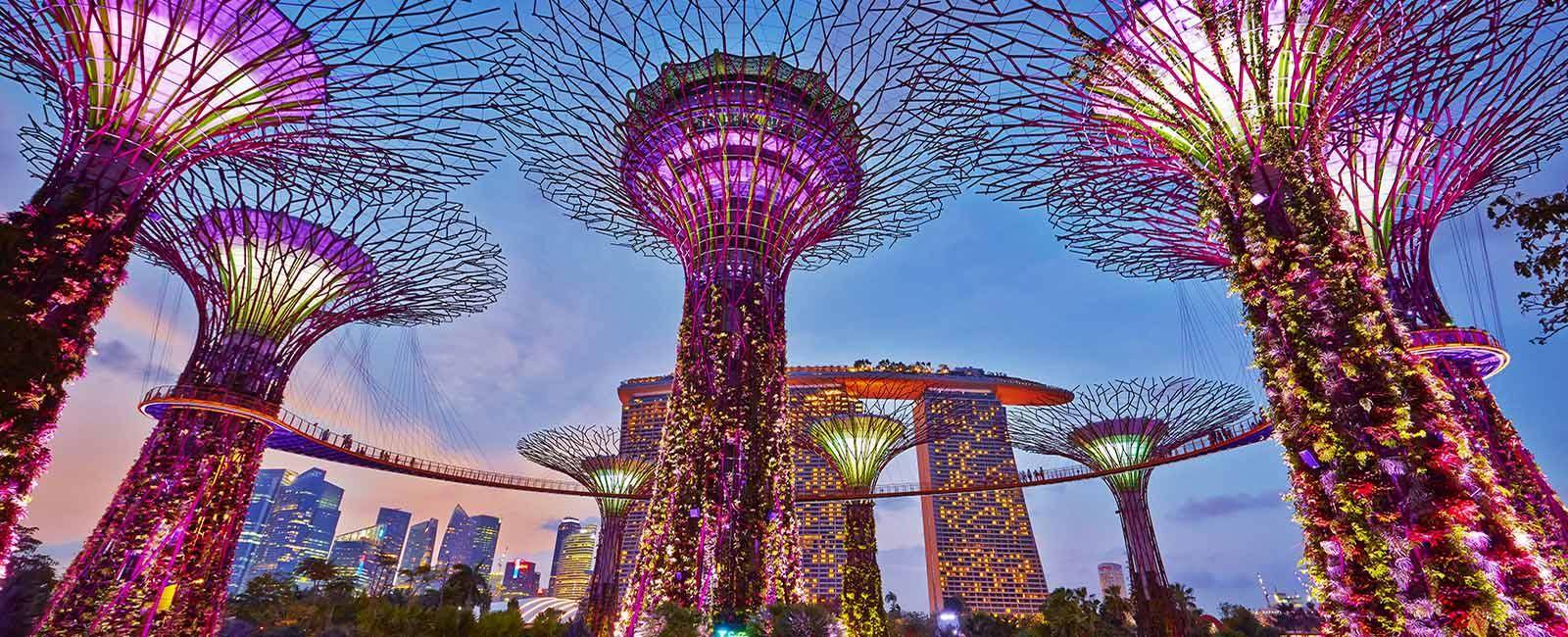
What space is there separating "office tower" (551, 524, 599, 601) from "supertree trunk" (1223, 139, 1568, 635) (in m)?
129

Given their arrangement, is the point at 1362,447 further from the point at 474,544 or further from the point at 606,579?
the point at 474,544

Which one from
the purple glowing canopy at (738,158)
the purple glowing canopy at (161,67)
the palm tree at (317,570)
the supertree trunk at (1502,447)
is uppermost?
the purple glowing canopy at (738,158)

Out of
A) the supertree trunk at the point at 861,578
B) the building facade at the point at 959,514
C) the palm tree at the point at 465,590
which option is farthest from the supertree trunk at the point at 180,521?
the building facade at the point at 959,514

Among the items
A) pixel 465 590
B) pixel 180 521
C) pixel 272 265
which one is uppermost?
pixel 272 265

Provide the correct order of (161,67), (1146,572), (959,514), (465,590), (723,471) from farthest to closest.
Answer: (959,514) < (465,590) < (1146,572) < (723,471) < (161,67)

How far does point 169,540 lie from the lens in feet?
46.4

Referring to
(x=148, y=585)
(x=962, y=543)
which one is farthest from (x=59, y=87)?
(x=962, y=543)

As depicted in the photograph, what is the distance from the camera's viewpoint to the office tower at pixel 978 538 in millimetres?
76500

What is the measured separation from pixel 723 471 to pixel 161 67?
10461 mm

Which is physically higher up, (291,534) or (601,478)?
(291,534)

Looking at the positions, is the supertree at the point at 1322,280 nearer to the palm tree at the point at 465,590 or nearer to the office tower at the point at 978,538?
the palm tree at the point at 465,590

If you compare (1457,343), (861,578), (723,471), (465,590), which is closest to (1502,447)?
(1457,343)

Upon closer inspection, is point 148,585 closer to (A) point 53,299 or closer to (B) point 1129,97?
(A) point 53,299

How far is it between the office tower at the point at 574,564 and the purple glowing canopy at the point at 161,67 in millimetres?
124134
